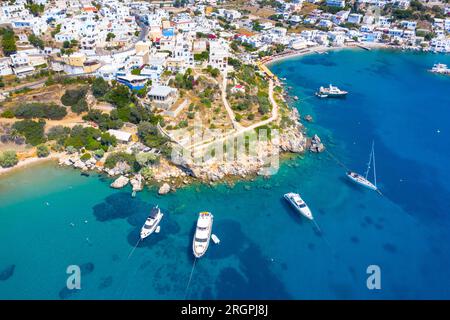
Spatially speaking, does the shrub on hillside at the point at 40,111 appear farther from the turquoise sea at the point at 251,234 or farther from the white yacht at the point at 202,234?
the white yacht at the point at 202,234

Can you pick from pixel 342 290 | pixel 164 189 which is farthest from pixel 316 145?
pixel 164 189

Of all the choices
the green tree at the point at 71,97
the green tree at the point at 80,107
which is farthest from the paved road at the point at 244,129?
the green tree at the point at 71,97

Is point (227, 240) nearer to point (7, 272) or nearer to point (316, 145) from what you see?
point (7, 272)

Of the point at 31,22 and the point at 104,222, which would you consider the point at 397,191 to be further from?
the point at 31,22

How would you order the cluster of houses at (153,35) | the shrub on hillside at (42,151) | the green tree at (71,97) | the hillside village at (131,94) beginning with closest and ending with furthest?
the hillside village at (131,94), the shrub on hillside at (42,151), the green tree at (71,97), the cluster of houses at (153,35)

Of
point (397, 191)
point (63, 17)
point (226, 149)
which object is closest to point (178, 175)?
point (226, 149)

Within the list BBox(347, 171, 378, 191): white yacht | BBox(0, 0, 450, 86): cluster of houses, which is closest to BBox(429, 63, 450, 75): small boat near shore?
BBox(0, 0, 450, 86): cluster of houses

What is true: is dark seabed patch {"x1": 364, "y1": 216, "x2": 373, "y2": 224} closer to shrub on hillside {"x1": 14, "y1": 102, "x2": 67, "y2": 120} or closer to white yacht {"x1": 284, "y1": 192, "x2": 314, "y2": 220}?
white yacht {"x1": 284, "y1": 192, "x2": 314, "y2": 220}
